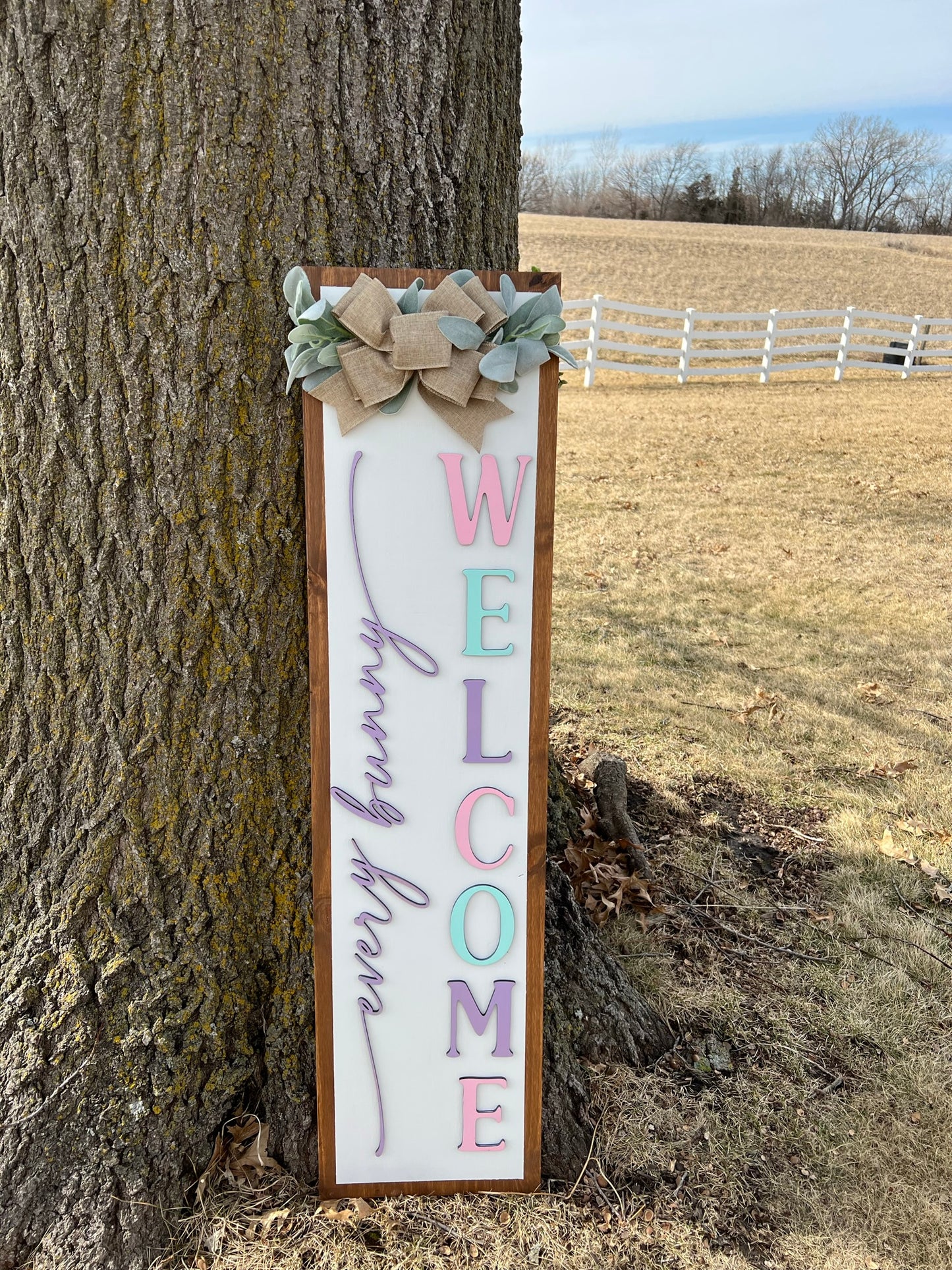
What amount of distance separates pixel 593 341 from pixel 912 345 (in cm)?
646

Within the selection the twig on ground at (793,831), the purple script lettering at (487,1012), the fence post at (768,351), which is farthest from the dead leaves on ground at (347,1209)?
the fence post at (768,351)

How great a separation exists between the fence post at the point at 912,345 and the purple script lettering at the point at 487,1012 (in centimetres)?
1764

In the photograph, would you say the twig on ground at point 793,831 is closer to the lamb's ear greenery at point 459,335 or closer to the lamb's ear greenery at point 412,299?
the lamb's ear greenery at point 459,335

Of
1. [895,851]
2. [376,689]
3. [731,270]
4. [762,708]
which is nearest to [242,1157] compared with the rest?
[376,689]

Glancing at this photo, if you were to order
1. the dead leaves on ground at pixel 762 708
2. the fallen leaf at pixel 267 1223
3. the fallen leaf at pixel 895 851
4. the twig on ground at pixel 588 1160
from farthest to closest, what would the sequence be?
1. the dead leaves on ground at pixel 762 708
2. the fallen leaf at pixel 895 851
3. the twig on ground at pixel 588 1160
4. the fallen leaf at pixel 267 1223

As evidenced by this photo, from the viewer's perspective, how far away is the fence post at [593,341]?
14.7 meters

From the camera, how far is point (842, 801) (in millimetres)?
3645

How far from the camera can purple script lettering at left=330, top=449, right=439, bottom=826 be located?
5.99ft

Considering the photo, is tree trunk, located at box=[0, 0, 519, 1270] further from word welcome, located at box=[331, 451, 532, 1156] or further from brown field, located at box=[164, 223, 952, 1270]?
brown field, located at box=[164, 223, 952, 1270]

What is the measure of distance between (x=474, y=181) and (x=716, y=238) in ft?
118

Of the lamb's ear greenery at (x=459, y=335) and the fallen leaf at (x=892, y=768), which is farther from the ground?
the lamb's ear greenery at (x=459, y=335)

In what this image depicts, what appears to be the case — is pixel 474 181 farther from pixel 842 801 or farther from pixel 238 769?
pixel 842 801

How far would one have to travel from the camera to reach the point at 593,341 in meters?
15.2

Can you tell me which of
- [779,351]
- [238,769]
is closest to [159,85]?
[238,769]
